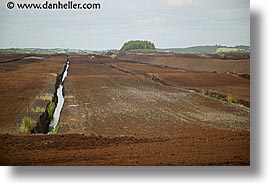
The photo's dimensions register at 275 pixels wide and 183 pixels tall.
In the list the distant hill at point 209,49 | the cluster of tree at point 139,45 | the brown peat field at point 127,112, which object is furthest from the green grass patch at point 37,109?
the distant hill at point 209,49

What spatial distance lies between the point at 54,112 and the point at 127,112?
61 cm

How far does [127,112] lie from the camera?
140 inches

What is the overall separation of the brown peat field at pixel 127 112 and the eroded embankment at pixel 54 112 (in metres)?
0.03

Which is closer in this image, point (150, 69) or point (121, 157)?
point (121, 157)

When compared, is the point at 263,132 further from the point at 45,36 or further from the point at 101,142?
the point at 45,36

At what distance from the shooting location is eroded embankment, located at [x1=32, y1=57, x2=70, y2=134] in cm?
348

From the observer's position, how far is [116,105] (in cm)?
358

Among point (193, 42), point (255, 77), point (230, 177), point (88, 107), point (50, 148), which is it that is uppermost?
point (193, 42)

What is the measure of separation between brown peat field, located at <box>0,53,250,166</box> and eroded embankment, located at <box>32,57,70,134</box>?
0.10 feet

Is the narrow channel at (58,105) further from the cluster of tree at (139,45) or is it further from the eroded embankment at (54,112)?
the cluster of tree at (139,45)

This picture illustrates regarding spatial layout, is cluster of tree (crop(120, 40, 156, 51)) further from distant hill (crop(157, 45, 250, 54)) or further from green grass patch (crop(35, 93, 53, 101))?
green grass patch (crop(35, 93, 53, 101))

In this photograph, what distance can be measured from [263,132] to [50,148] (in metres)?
1.74

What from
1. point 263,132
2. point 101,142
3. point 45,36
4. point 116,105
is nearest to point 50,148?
point 101,142

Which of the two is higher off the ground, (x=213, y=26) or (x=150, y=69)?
(x=213, y=26)
